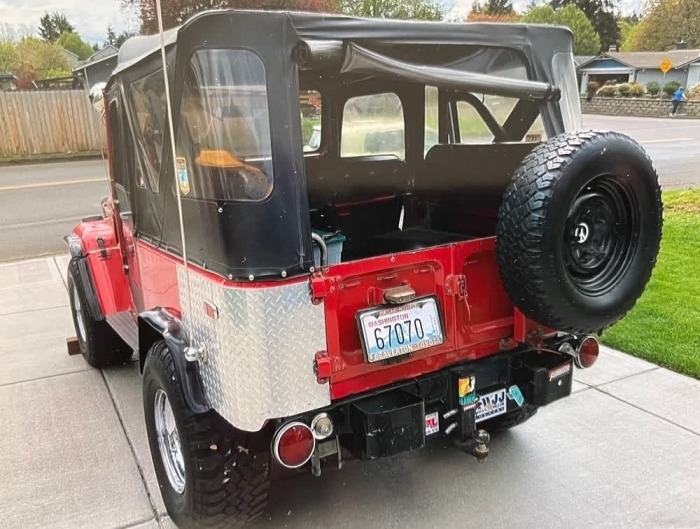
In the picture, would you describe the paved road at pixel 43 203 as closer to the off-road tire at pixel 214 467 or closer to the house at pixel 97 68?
the house at pixel 97 68

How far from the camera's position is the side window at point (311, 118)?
402 cm

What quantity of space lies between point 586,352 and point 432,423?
3.37 feet

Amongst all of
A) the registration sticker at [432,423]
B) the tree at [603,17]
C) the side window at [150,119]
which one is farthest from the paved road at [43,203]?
the tree at [603,17]

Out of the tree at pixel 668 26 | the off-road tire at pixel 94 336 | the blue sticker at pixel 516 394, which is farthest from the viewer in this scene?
the tree at pixel 668 26

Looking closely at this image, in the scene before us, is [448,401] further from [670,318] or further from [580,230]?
[670,318]

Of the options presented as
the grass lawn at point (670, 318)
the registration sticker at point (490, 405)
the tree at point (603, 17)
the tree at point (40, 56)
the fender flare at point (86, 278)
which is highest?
A: the tree at point (603, 17)

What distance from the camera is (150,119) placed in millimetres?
2969

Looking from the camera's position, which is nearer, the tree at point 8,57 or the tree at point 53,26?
the tree at point 8,57

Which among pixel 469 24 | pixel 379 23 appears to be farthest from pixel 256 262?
pixel 469 24

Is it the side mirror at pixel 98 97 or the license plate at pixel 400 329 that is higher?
the side mirror at pixel 98 97

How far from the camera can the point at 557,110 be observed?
10.4ft

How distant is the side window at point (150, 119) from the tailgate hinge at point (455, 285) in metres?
1.47

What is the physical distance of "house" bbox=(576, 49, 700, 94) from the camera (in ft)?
147

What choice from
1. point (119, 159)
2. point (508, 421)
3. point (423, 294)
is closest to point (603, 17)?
point (508, 421)
